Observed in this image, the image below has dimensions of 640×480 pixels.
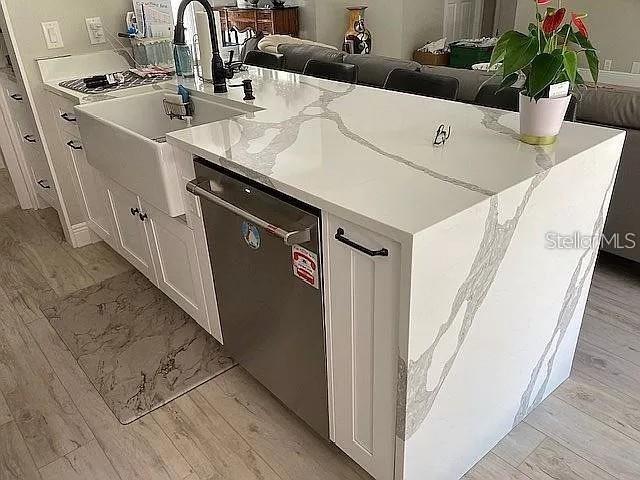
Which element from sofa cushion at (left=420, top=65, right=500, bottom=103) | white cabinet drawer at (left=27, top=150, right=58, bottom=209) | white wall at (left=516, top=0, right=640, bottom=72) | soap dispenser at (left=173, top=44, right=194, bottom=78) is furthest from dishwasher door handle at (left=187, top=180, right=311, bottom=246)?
white wall at (left=516, top=0, right=640, bottom=72)

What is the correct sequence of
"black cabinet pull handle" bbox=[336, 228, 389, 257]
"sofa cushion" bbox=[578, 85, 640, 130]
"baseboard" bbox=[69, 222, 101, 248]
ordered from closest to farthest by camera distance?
"black cabinet pull handle" bbox=[336, 228, 389, 257], "sofa cushion" bbox=[578, 85, 640, 130], "baseboard" bbox=[69, 222, 101, 248]

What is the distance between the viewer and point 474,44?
227 inches

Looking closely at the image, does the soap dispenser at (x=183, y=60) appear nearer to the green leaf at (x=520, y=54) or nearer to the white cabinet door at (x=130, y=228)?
the white cabinet door at (x=130, y=228)

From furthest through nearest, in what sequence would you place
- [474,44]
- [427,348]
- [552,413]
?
[474,44], [552,413], [427,348]

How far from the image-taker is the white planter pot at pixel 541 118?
4.48 ft

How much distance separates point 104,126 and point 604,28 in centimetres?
507

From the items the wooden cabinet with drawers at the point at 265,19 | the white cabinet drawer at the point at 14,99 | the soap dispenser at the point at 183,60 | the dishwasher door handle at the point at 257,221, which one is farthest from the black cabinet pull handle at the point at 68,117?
the wooden cabinet with drawers at the point at 265,19

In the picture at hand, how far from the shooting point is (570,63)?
1303 mm

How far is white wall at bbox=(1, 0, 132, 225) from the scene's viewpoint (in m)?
2.57

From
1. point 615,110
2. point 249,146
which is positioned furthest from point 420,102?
point 615,110

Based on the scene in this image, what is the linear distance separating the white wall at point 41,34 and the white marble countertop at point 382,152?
1229 mm

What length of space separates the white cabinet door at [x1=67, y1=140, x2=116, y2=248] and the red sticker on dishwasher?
1523mm

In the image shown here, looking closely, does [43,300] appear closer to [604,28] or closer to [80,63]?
[80,63]

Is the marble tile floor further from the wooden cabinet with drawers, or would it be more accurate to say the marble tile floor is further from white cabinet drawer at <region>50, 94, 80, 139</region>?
the wooden cabinet with drawers
